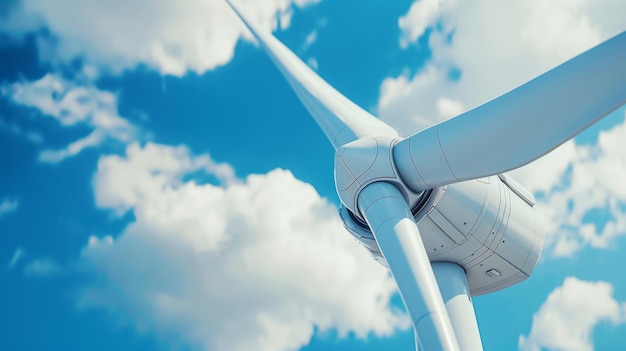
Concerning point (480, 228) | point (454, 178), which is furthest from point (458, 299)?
point (454, 178)

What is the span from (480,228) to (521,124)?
5.12 metres

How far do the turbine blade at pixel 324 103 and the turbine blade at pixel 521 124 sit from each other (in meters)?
1.69

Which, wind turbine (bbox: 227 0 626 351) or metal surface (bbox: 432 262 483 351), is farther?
metal surface (bbox: 432 262 483 351)

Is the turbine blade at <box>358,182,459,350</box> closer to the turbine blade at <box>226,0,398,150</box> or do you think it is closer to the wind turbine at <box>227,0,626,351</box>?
the wind turbine at <box>227,0,626,351</box>

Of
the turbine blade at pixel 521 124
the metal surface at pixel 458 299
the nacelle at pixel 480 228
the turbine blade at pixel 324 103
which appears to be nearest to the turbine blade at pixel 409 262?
the turbine blade at pixel 521 124

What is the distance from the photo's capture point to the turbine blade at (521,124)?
9.32 metres

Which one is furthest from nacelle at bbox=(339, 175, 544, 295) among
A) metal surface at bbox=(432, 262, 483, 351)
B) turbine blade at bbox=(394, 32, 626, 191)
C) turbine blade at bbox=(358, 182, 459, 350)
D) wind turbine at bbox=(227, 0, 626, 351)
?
turbine blade at bbox=(394, 32, 626, 191)

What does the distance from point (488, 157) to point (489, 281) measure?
23.2 feet

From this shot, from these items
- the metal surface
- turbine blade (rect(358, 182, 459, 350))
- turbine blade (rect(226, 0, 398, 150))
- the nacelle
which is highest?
turbine blade (rect(226, 0, 398, 150))

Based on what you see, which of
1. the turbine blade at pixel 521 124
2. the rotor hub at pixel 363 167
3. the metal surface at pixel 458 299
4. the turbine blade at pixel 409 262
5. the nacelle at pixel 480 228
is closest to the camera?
the turbine blade at pixel 521 124

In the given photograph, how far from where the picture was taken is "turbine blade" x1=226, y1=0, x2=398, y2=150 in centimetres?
1448

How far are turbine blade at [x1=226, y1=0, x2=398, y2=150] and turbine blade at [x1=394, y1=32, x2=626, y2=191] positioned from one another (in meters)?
1.69

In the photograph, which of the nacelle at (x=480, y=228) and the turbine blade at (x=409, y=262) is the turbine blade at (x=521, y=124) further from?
the nacelle at (x=480, y=228)

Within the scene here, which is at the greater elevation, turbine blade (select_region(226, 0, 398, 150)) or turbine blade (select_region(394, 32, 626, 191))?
turbine blade (select_region(226, 0, 398, 150))
